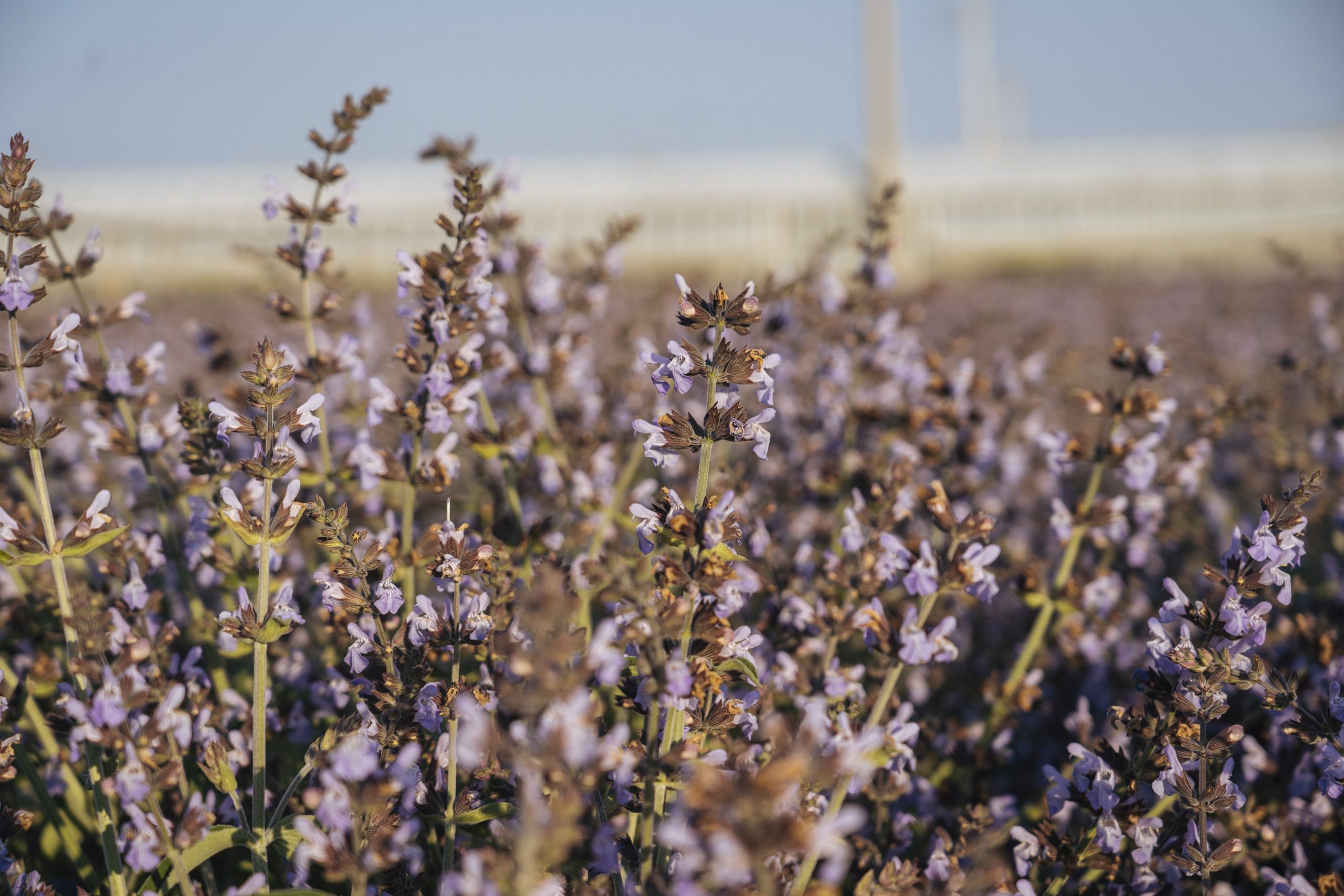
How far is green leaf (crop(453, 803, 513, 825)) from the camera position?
65.2 inches

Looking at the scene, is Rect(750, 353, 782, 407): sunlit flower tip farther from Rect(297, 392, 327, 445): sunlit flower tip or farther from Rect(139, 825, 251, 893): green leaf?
Rect(139, 825, 251, 893): green leaf

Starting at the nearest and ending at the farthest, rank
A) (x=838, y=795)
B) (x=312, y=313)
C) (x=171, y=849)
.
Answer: (x=171, y=849) < (x=838, y=795) < (x=312, y=313)

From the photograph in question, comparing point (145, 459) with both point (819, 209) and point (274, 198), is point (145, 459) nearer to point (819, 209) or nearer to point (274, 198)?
point (274, 198)

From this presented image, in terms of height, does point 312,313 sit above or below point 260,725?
above

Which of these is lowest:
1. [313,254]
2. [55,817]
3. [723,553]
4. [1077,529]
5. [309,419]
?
[55,817]

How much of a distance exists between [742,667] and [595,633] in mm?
633

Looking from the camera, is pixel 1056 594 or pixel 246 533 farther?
pixel 1056 594

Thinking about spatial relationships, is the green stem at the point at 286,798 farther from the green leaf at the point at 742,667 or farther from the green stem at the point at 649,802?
the green leaf at the point at 742,667

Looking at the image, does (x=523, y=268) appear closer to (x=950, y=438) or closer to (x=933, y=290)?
(x=950, y=438)

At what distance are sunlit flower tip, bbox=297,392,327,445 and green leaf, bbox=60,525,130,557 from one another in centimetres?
40

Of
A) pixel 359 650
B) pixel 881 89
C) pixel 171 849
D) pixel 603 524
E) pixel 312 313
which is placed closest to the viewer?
pixel 171 849

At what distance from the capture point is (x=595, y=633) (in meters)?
2.22

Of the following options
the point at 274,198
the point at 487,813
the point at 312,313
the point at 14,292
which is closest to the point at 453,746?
the point at 487,813

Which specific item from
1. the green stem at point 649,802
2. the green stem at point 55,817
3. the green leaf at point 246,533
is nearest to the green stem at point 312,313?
the green leaf at point 246,533
